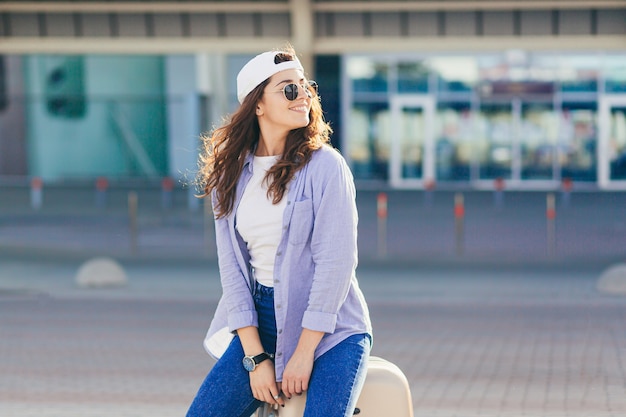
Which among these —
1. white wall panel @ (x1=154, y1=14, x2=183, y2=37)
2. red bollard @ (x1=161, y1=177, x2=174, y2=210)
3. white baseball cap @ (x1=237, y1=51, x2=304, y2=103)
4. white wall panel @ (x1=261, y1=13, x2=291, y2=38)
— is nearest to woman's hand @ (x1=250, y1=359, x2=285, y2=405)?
white baseball cap @ (x1=237, y1=51, x2=304, y2=103)

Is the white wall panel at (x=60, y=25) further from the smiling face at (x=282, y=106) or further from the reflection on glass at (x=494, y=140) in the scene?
the reflection on glass at (x=494, y=140)

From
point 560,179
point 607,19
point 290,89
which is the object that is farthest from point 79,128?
point 290,89

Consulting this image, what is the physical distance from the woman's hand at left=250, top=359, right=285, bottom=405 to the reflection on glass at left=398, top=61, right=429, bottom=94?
97.6 ft

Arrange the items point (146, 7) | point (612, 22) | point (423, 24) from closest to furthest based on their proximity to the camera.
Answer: point (612, 22), point (423, 24), point (146, 7)

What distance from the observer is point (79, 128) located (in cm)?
3538

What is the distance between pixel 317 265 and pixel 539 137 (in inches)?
1161

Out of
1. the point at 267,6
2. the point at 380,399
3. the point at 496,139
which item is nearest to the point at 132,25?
the point at 267,6

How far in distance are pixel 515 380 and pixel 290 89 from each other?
495cm

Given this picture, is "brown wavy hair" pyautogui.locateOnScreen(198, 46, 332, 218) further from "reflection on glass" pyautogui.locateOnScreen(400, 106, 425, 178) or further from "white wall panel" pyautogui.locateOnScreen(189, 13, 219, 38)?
"reflection on glass" pyautogui.locateOnScreen(400, 106, 425, 178)

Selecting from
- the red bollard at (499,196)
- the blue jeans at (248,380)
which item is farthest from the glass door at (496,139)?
the blue jeans at (248,380)

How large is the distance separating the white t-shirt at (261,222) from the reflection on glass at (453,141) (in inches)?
1153

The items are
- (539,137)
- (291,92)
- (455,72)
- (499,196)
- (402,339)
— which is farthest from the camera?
(455,72)

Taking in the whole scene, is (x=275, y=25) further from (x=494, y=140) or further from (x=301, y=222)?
(x=494, y=140)

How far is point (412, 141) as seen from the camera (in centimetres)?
3247
